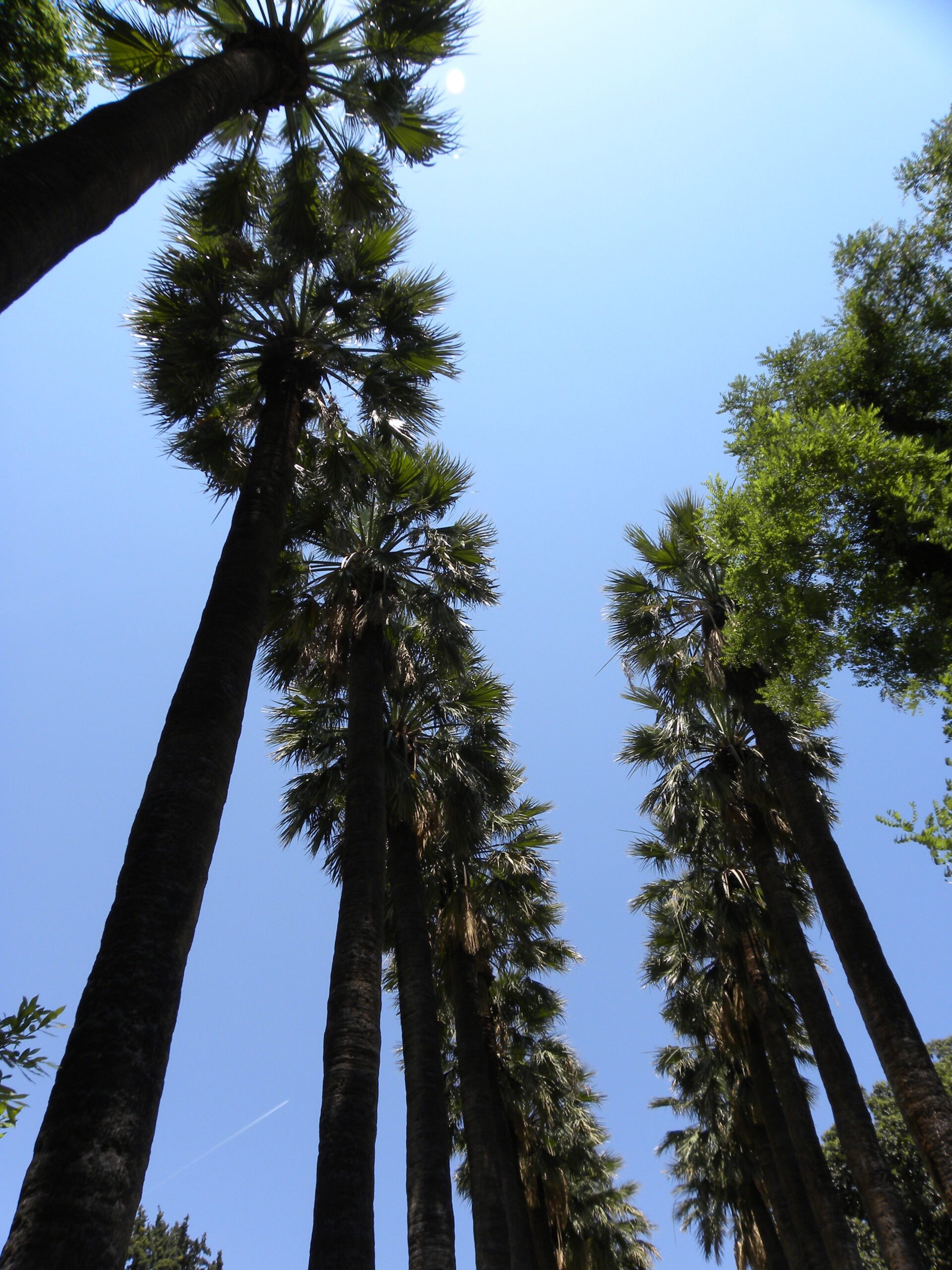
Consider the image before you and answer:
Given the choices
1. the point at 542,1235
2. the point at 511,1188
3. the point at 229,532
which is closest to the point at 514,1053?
the point at 511,1188

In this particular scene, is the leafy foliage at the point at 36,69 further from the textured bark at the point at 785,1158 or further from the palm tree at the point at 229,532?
the textured bark at the point at 785,1158

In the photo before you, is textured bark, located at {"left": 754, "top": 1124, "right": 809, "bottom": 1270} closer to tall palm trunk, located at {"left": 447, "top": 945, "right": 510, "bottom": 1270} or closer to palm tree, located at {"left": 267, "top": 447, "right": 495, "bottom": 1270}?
tall palm trunk, located at {"left": 447, "top": 945, "right": 510, "bottom": 1270}

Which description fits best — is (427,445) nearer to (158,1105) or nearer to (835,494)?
(835,494)

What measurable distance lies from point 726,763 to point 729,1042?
253 inches

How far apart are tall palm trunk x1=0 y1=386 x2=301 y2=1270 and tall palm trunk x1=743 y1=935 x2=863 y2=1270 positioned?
12.6m

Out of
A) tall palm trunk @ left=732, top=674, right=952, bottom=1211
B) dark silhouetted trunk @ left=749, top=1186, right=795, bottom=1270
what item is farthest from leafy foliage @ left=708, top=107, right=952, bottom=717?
dark silhouetted trunk @ left=749, top=1186, right=795, bottom=1270

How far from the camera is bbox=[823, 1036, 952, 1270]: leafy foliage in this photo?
24.0m

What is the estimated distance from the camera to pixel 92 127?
5.07 metres

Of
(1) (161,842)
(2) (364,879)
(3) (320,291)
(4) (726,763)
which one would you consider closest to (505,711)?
(4) (726,763)

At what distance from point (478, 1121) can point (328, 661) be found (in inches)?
301

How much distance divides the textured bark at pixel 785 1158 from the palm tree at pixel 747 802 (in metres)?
2.55

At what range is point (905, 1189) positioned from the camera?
25.6m

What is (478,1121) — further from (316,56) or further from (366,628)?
(316,56)

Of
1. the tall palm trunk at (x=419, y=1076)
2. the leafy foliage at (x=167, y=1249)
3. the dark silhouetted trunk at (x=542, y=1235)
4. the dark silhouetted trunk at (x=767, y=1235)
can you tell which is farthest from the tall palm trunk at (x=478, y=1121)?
the leafy foliage at (x=167, y=1249)
